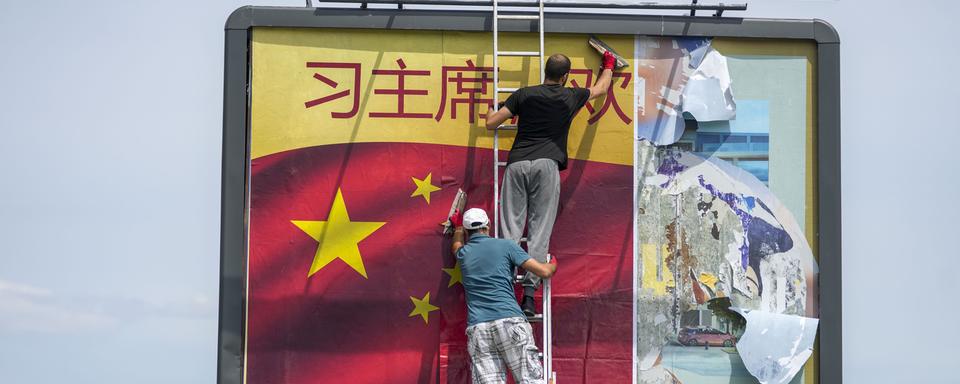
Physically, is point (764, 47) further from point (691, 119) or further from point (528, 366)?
point (528, 366)

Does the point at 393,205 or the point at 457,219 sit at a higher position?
the point at 393,205

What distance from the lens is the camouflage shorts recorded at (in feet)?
29.8

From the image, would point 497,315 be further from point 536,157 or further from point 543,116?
point 543,116

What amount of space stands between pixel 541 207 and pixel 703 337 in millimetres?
1627

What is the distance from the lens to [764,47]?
9.88 meters

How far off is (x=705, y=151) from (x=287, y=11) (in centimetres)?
340

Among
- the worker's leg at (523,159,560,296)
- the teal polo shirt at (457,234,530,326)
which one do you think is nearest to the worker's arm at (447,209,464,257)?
the teal polo shirt at (457,234,530,326)

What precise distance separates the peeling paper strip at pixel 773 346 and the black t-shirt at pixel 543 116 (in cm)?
194

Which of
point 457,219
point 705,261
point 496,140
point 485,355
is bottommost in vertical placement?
point 485,355

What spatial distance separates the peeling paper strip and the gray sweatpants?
164 cm

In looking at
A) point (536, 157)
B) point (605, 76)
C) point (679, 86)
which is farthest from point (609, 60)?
point (536, 157)

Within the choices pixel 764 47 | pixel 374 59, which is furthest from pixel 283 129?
pixel 764 47

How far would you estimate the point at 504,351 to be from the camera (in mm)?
9125

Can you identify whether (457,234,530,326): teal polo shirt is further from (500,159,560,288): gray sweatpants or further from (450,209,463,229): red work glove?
(450,209,463,229): red work glove
